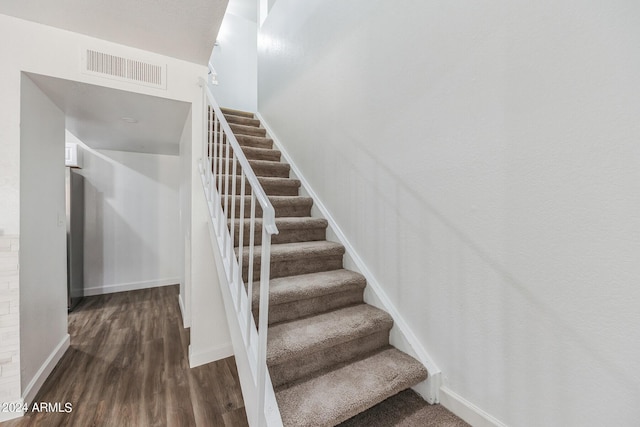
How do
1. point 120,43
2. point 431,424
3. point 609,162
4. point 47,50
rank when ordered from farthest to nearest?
point 120,43 < point 47,50 < point 431,424 < point 609,162

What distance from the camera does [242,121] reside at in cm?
339

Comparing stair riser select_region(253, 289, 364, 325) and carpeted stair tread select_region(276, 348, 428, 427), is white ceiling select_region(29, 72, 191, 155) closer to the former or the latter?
stair riser select_region(253, 289, 364, 325)

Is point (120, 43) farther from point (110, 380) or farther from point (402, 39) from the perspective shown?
point (110, 380)

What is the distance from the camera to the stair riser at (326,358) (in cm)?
126

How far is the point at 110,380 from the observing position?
6.23 feet

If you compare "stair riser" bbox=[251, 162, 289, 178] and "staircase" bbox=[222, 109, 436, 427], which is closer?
"staircase" bbox=[222, 109, 436, 427]

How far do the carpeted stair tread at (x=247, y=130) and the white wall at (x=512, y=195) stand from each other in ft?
5.82

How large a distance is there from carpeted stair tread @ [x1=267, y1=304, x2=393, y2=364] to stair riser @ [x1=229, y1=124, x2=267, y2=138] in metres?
2.38

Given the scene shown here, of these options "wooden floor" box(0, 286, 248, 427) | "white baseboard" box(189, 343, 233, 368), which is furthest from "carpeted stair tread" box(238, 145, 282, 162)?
"wooden floor" box(0, 286, 248, 427)

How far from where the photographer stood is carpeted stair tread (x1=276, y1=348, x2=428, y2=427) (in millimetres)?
1088

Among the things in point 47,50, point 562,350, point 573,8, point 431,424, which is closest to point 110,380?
point 431,424

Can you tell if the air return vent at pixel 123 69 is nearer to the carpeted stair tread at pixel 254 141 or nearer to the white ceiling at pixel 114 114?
the white ceiling at pixel 114 114

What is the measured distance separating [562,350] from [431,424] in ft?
2.16

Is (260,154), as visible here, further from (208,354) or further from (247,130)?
(208,354)
